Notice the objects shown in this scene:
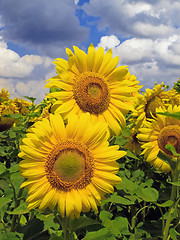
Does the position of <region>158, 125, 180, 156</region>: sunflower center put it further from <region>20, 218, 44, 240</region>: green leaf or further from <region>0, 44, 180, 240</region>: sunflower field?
<region>20, 218, 44, 240</region>: green leaf

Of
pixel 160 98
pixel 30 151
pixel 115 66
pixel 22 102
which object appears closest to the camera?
pixel 30 151

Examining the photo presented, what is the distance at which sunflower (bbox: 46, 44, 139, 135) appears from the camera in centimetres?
209

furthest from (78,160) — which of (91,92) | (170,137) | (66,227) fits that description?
(170,137)

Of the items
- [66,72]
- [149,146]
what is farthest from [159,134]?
[66,72]

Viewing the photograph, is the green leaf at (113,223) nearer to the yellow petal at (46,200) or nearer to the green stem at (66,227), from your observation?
the green stem at (66,227)

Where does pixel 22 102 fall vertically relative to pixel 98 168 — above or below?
above

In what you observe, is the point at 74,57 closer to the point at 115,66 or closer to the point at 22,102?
the point at 115,66

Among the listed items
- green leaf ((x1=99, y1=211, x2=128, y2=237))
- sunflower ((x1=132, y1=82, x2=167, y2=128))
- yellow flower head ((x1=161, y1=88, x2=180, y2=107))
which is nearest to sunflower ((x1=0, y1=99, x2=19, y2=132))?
sunflower ((x1=132, y1=82, x2=167, y2=128))

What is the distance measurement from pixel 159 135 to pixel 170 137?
0.44 feet

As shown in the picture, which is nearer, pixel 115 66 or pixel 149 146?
pixel 115 66

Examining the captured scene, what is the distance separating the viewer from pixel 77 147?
177 cm

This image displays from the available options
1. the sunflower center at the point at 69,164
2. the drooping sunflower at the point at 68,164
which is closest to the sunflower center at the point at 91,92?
the drooping sunflower at the point at 68,164

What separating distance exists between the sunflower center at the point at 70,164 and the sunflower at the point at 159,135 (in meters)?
1.67

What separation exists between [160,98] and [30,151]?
2.72 m
